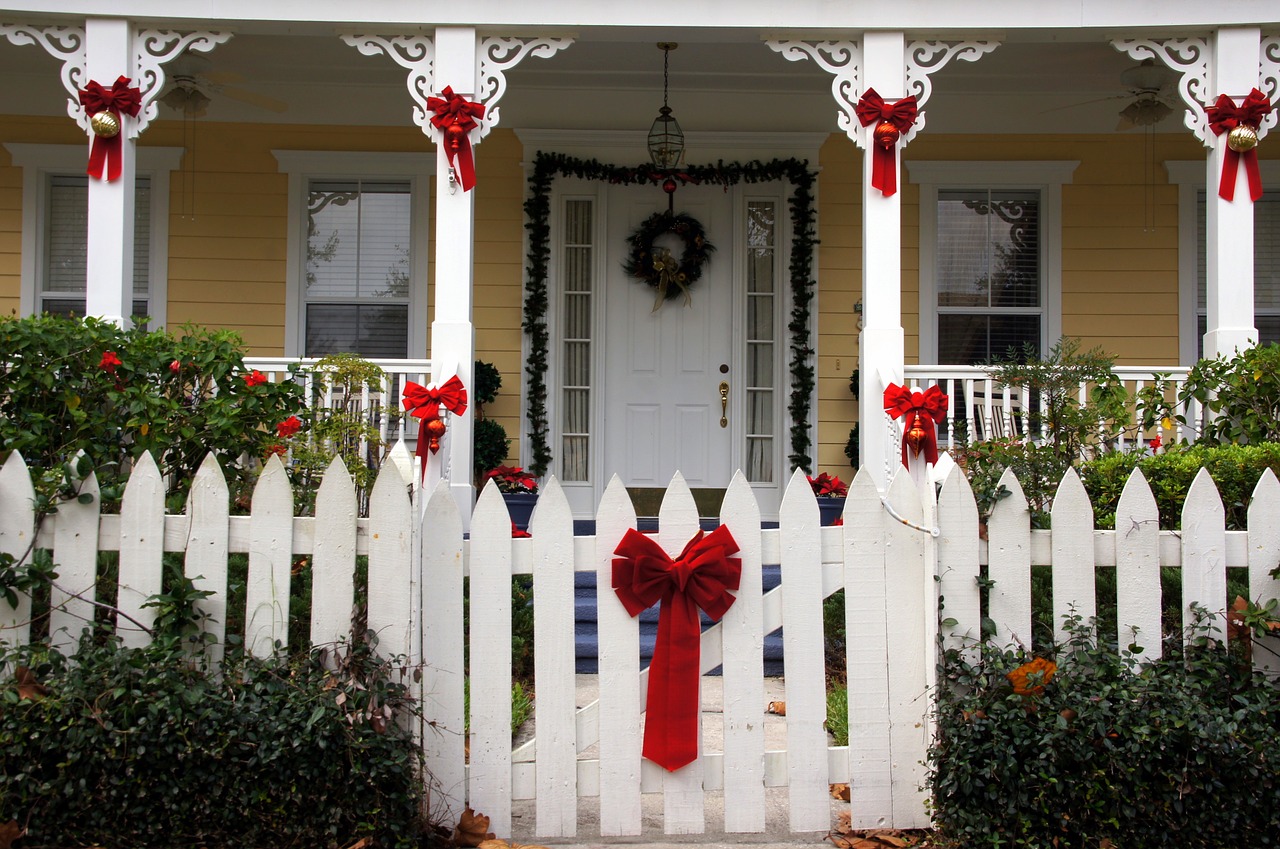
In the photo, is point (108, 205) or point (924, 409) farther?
point (108, 205)

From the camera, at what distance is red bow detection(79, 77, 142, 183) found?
19.8 feet

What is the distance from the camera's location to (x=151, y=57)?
6219 millimetres

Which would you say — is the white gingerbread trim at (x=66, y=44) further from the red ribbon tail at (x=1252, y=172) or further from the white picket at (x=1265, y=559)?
the red ribbon tail at (x=1252, y=172)

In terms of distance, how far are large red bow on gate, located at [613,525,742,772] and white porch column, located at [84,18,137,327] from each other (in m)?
4.41

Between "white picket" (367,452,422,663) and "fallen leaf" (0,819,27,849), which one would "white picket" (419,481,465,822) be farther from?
"fallen leaf" (0,819,27,849)

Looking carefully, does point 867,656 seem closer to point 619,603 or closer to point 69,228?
point 619,603

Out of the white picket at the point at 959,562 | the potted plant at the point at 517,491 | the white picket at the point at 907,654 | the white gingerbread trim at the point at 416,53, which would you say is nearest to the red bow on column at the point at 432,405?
the potted plant at the point at 517,491

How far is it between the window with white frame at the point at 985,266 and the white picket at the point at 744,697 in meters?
5.77

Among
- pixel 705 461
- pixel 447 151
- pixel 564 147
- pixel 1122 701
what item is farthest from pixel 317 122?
pixel 1122 701

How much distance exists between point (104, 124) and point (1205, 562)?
6049 mm

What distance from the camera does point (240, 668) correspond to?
2924mm

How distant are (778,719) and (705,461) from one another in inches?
161

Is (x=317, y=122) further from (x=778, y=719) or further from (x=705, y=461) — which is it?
(x=778, y=719)

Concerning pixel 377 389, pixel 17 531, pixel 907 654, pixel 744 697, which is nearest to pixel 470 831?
pixel 744 697
